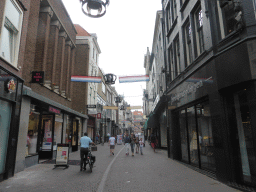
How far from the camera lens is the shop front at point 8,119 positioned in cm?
718

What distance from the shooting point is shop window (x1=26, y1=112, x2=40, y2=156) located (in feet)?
34.3

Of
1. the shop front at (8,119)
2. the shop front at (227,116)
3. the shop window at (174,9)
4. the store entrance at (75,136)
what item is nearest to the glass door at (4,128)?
the shop front at (8,119)

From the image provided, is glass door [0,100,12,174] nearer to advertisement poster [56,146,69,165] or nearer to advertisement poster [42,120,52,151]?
advertisement poster [56,146,69,165]

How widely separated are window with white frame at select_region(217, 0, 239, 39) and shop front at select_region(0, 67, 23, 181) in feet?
27.3

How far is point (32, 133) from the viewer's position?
35.9 ft

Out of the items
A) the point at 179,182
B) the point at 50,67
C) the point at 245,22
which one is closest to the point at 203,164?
the point at 179,182

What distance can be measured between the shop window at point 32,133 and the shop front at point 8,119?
8.50 ft

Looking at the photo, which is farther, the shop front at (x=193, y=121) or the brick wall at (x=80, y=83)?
the brick wall at (x=80, y=83)

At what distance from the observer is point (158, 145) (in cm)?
2289

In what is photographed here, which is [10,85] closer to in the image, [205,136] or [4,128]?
[4,128]

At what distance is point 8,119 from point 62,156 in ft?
10.7

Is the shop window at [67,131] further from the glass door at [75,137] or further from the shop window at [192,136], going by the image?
the shop window at [192,136]

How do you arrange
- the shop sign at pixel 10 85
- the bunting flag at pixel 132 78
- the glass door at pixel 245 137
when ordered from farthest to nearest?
the bunting flag at pixel 132 78
the shop sign at pixel 10 85
the glass door at pixel 245 137

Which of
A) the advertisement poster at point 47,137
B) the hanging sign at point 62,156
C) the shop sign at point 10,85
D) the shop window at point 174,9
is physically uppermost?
the shop window at point 174,9
